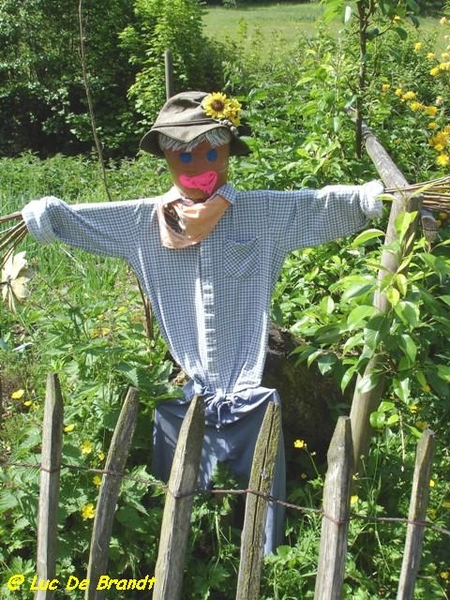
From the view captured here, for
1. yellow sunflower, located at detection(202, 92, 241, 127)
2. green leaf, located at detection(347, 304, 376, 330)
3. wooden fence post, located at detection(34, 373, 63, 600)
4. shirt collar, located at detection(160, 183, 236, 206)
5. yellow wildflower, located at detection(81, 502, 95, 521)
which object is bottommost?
yellow wildflower, located at detection(81, 502, 95, 521)

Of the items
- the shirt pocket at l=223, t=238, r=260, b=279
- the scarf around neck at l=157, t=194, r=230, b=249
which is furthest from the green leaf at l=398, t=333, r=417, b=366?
the scarf around neck at l=157, t=194, r=230, b=249

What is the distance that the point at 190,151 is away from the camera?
2.04m

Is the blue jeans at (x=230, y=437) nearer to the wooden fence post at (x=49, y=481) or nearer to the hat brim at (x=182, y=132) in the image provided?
the wooden fence post at (x=49, y=481)

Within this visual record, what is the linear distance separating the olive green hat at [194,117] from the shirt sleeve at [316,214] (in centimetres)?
26

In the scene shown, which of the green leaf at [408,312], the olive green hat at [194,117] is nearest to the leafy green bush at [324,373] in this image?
the green leaf at [408,312]

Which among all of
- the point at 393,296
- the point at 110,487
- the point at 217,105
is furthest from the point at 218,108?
the point at 110,487

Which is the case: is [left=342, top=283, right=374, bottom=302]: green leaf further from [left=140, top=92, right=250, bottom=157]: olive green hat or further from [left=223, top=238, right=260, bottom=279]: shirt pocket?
[left=140, top=92, right=250, bottom=157]: olive green hat

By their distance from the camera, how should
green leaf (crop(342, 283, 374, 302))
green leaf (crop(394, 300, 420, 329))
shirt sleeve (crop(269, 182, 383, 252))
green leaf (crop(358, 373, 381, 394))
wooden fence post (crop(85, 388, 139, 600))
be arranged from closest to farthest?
wooden fence post (crop(85, 388, 139, 600))
green leaf (crop(394, 300, 420, 329))
green leaf (crop(342, 283, 374, 302))
green leaf (crop(358, 373, 381, 394))
shirt sleeve (crop(269, 182, 383, 252))

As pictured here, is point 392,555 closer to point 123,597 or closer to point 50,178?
point 123,597

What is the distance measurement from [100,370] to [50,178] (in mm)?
3823

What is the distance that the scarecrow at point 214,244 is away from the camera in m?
2.07

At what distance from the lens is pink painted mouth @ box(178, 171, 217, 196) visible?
2078 mm

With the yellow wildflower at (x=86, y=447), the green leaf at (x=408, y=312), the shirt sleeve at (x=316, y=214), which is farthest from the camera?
the yellow wildflower at (x=86, y=447)

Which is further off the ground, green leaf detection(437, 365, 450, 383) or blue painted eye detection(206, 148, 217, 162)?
blue painted eye detection(206, 148, 217, 162)
